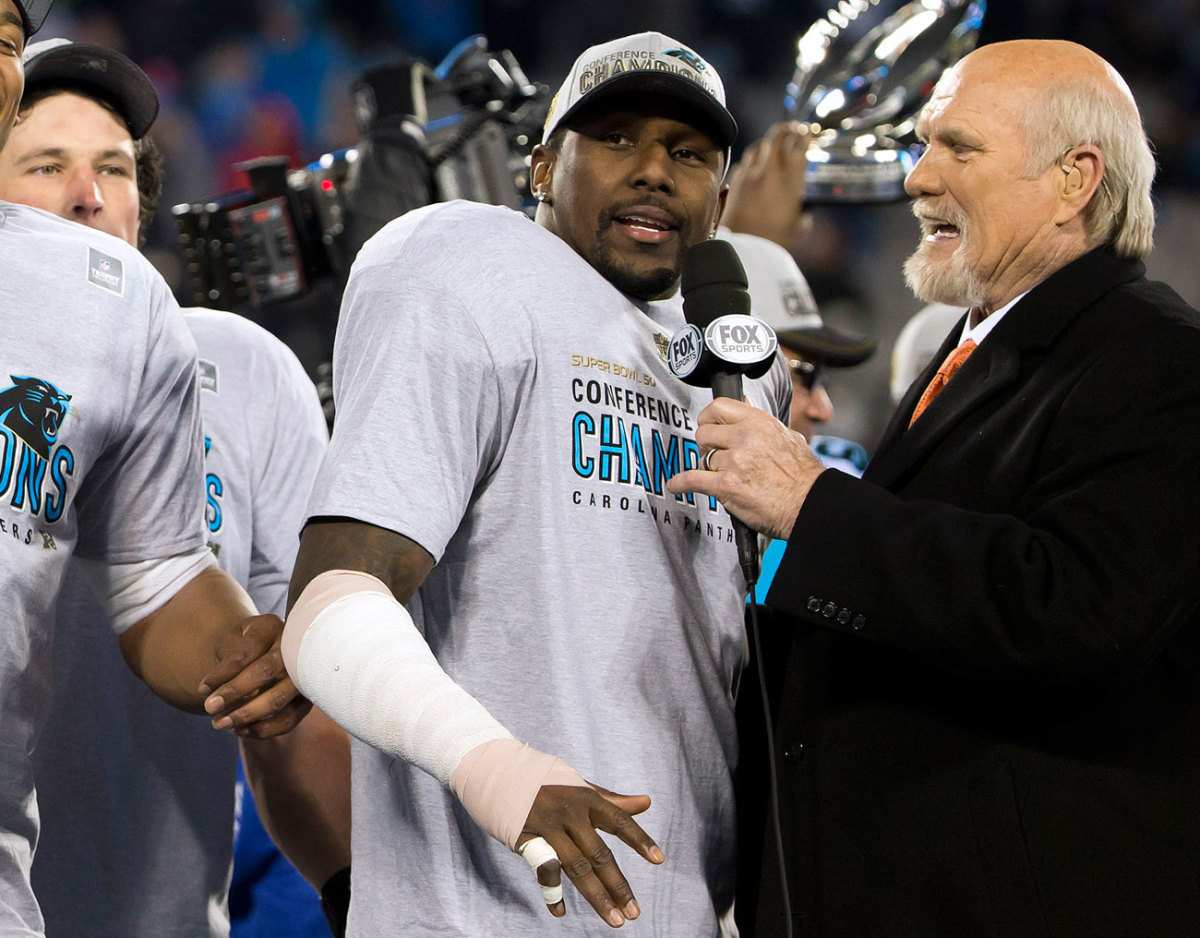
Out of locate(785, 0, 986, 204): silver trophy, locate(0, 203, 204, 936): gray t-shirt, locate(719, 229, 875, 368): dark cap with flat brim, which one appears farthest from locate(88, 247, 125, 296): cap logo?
locate(785, 0, 986, 204): silver trophy

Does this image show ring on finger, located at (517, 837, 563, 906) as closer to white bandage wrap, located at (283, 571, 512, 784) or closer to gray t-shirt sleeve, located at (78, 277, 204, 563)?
white bandage wrap, located at (283, 571, 512, 784)

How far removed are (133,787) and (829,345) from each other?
1.66 m

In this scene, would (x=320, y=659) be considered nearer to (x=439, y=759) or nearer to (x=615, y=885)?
(x=439, y=759)

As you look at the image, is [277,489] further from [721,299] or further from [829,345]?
[829,345]

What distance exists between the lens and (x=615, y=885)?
3.28 feet

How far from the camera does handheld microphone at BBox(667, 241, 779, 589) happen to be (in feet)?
4.41

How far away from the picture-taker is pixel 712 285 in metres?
1.41

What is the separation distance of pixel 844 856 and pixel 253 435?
3.80 ft

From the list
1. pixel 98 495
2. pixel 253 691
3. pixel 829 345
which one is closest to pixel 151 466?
pixel 98 495

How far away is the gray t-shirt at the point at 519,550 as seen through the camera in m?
1.28

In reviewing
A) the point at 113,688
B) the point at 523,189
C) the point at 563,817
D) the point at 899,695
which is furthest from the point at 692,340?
the point at 523,189

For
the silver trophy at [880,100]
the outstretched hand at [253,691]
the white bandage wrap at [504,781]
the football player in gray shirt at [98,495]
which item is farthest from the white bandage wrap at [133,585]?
the silver trophy at [880,100]

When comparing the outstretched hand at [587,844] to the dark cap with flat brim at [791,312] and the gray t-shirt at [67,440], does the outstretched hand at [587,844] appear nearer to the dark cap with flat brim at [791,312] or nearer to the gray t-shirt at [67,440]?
the gray t-shirt at [67,440]

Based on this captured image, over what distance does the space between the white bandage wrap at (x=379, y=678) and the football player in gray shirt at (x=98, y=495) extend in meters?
0.19
